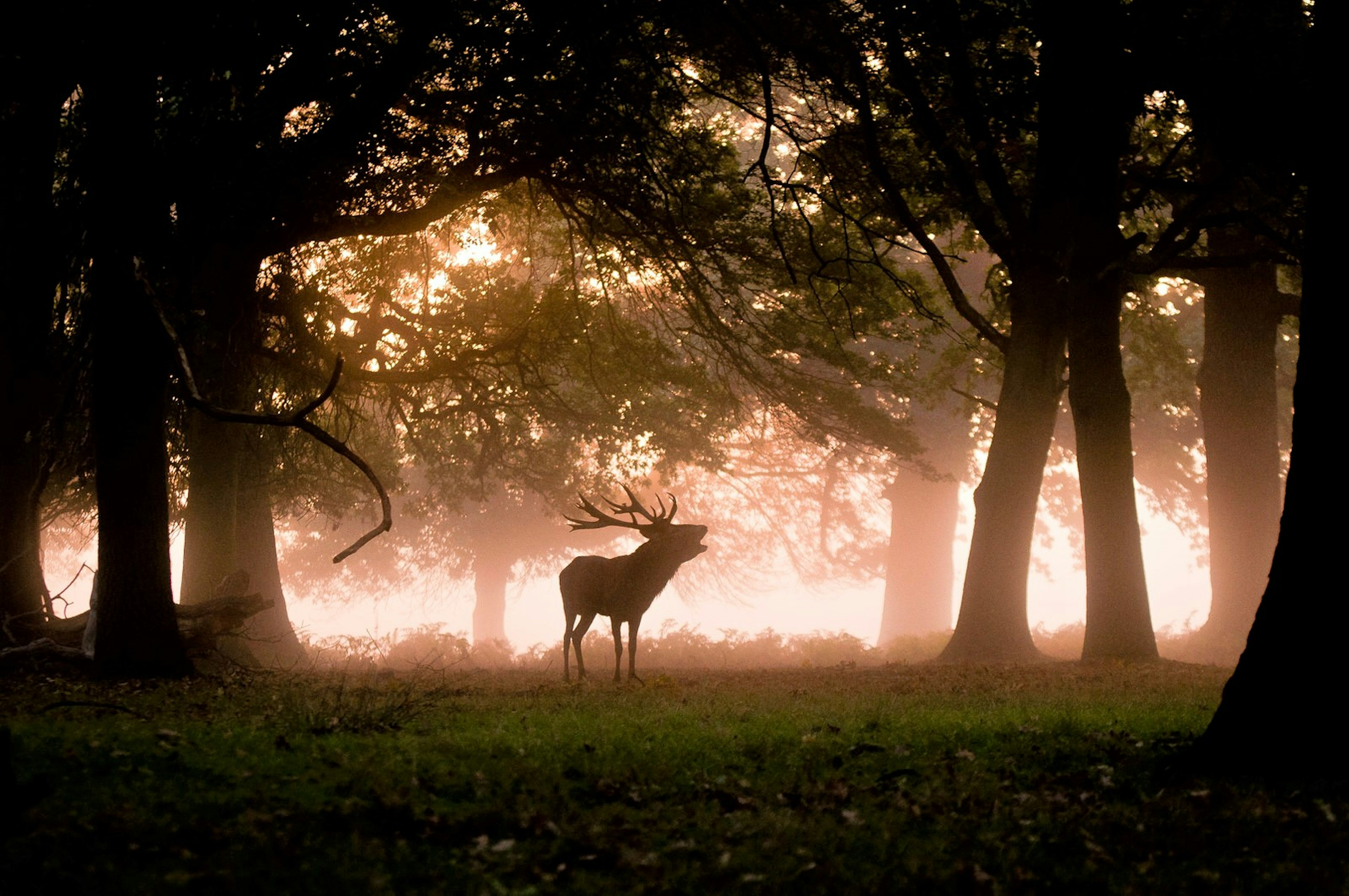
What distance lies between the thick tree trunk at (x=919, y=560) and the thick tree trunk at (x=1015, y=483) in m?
23.8

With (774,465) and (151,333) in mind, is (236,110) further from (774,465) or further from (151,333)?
(774,465)

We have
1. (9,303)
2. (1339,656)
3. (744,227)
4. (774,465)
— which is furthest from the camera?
(774,465)

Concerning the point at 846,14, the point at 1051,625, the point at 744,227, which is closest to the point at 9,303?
the point at 744,227

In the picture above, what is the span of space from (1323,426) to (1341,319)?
2.06 feet

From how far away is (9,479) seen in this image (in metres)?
13.4

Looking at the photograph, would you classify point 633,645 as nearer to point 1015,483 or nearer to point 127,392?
point 127,392

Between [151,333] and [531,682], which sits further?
[531,682]

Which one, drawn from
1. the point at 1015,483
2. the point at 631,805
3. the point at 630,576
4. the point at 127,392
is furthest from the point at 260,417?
the point at 1015,483

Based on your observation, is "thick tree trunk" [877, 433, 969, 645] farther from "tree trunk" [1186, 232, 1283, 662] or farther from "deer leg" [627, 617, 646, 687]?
"deer leg" [627, 617, 646, 687]

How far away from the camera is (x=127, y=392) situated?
1130 cm

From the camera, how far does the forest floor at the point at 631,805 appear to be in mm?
4828

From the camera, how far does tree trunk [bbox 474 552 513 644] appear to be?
44.0 meters

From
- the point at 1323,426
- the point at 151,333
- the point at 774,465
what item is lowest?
the point at 1323,426

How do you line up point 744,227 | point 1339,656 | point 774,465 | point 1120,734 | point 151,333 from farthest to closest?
point 774,465
point 744,227
point 151,333
point 1120,734
point 1339,656
